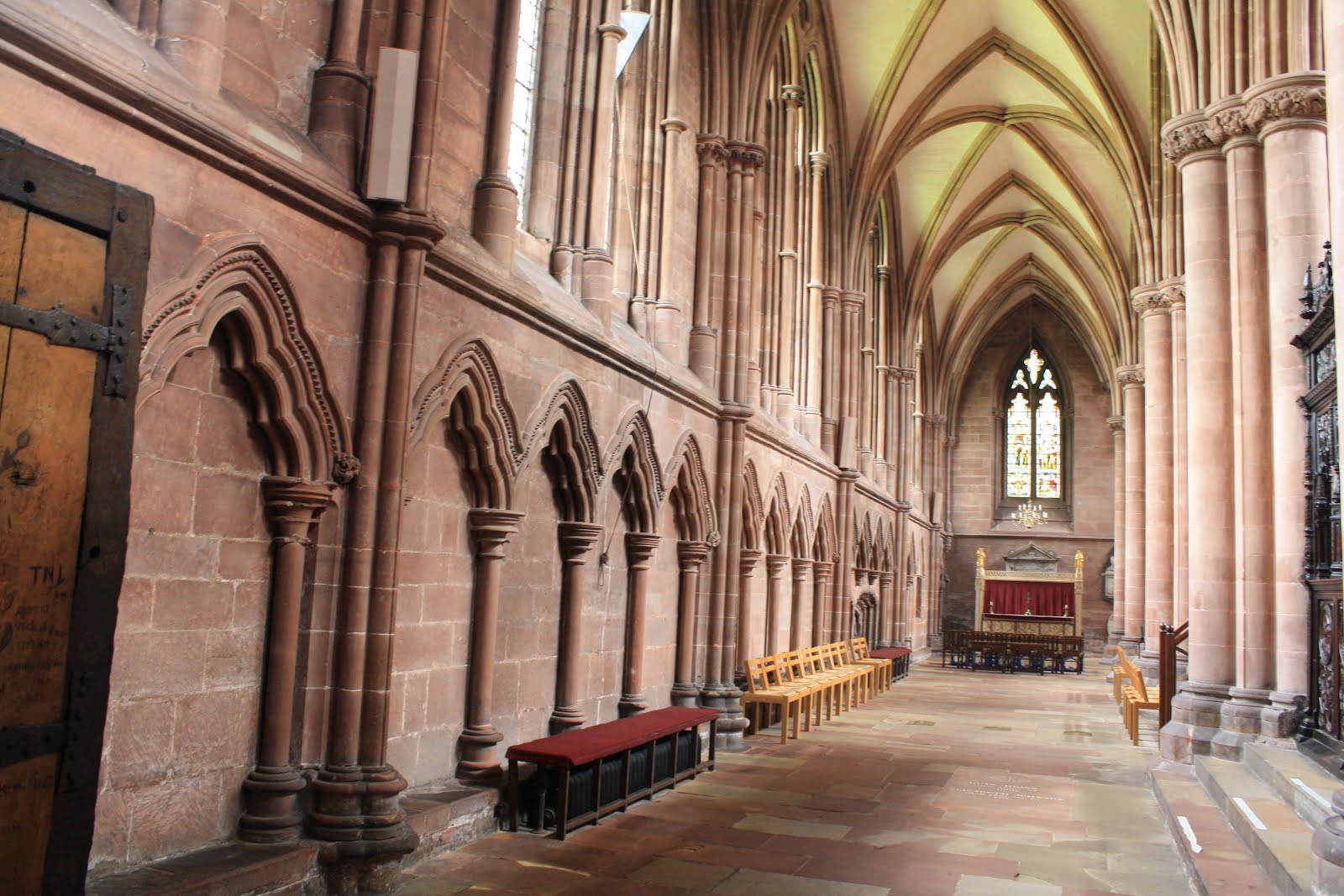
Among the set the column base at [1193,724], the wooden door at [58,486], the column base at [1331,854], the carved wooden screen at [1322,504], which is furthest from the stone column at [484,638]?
the column base at [1193,724]

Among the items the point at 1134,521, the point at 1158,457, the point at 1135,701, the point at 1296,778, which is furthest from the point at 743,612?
the point at 1134,521

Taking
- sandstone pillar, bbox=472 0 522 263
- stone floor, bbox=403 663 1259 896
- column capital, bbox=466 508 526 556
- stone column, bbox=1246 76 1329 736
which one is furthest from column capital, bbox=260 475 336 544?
stone column, bbox=1246 76 1329 736

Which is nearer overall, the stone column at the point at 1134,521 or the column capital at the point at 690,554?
the column capital at the point at 690,554

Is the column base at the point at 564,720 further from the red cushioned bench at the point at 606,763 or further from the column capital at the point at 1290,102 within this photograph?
the column capital at the point at 1290,102

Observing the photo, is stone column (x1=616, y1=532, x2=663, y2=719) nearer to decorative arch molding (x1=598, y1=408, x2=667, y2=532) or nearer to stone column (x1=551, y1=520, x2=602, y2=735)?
decorative arch molding (x1=598, y1=408, x2=667, y2=532)

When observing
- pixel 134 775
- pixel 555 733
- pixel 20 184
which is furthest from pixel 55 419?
pixel 555 733

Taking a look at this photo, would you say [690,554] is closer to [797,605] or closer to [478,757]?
[478,757]

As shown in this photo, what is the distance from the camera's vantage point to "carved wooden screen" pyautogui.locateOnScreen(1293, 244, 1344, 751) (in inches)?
319

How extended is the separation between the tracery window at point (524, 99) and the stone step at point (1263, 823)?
694cm

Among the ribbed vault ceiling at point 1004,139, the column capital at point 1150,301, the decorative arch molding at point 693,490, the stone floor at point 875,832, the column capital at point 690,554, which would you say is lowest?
the stone floor at point 875,832

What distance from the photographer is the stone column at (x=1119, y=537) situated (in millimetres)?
27661

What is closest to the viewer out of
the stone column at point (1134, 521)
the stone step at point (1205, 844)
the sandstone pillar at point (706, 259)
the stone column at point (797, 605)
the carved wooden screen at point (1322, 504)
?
the stone step at point (1205, 844)

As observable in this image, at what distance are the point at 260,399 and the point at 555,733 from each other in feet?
13.8

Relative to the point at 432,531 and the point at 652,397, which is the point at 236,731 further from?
the point at 652,397
